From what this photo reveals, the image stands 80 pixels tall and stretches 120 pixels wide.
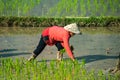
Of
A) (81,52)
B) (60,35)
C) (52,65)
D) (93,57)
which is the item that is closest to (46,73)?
(52,65)

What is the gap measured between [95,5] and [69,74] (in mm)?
17566

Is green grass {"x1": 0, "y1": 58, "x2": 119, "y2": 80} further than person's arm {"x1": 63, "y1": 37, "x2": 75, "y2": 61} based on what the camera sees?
No

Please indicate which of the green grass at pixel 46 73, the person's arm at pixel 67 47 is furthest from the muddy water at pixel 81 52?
the green grass at pixel 46 73

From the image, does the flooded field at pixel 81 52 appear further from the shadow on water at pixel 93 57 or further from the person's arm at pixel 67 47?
the person's arm at pixel 67 47

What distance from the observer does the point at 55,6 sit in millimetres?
24719

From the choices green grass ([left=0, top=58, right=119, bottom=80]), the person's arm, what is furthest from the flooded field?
green grass ([left=0, top=58, right=119, bottom=80])

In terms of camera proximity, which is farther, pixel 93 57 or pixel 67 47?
pixel 93 57

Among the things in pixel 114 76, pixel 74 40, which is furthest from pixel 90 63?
pixel 74 40

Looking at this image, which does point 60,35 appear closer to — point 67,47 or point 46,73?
point 67,47

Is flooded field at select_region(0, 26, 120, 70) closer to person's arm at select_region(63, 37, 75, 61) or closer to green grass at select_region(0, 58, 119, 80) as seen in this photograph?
person's arm at select_region(63, 37, 75, 61)

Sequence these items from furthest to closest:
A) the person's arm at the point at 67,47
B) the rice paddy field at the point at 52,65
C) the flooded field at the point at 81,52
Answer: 1. the flooded field at the point at 81,52
2. the person's arm at the point at 67,47
3. the rice paddy field at the point at 52,65

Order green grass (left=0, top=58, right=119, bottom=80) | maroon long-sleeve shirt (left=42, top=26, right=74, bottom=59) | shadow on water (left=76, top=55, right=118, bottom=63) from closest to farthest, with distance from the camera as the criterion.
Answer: green grass (left=0, top=58, right=119, bottom=80), maroon long-sleeve shirt (left=42, top=26, right=74, bottom=59), shadow on water (left=76, top=55, right=118, bottom=63)

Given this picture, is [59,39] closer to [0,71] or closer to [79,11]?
[0,71]

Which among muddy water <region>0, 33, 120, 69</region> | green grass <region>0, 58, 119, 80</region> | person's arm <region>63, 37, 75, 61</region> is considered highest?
person's arm <region>63, 37, 75, 61</region>
